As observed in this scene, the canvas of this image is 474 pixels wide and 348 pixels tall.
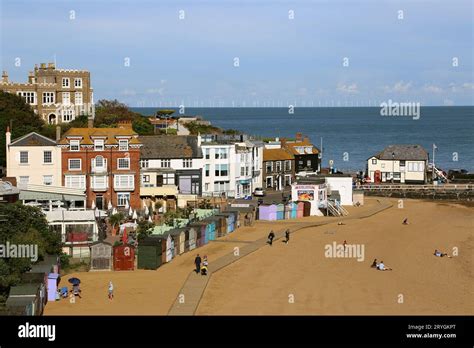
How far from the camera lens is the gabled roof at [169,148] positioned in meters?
71.2

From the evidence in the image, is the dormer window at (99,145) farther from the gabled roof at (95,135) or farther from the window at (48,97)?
the window at (48,97)

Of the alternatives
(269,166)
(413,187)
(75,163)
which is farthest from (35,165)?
(413,187)

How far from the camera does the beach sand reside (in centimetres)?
3728

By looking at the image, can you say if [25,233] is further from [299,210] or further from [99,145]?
[299,210]

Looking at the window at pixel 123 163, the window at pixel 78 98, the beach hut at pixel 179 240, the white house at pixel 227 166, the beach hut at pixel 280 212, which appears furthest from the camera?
the window at pixel 78 98

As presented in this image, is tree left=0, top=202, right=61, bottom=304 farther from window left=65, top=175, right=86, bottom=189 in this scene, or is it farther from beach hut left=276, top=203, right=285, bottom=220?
beach hut left=276, top=203, right=285, bottom=220

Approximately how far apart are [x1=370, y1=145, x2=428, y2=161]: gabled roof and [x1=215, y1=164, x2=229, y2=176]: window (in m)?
24.2

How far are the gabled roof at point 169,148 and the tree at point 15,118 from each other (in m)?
10.9

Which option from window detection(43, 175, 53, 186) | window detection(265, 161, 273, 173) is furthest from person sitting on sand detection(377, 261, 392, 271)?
window detection(265, 161, 273, 173)

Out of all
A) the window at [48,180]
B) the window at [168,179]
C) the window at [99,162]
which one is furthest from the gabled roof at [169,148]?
the window at [48,180]
